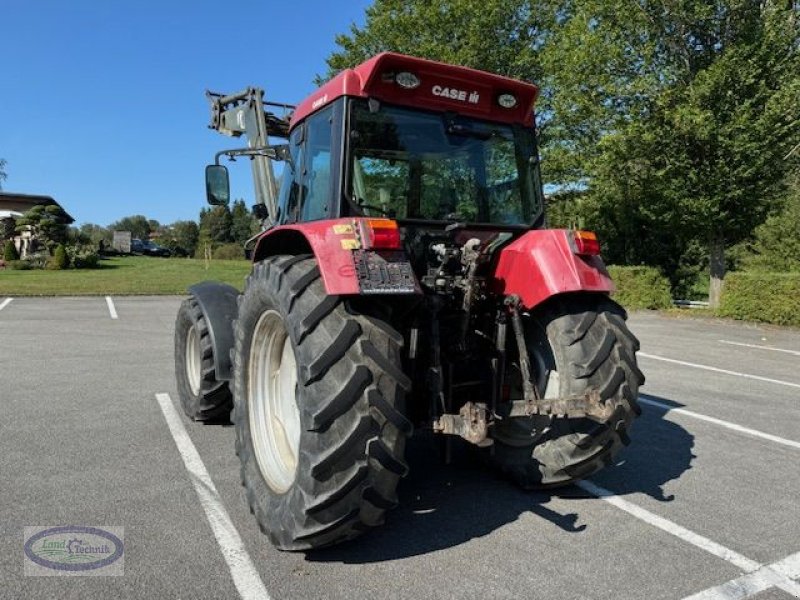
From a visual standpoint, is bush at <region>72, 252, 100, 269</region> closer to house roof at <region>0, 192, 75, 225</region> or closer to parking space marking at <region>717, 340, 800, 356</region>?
house roof at <region>0, 192, 75, 225</region>

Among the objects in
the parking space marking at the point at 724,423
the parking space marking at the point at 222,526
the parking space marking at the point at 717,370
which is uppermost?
the parking space marking at the point at 222,526

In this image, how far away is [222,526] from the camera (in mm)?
3318

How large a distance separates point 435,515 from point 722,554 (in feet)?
5.04

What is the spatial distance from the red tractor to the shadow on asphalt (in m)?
0.21

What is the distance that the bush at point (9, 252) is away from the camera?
1176 inches

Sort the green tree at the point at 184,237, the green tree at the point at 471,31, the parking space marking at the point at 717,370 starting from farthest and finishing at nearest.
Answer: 1. the green tree at the point at 184,237
2. the green tree at the point at 471,31
3. the parking space marking at the point at 717,370

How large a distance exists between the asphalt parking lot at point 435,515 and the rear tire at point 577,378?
32 cm

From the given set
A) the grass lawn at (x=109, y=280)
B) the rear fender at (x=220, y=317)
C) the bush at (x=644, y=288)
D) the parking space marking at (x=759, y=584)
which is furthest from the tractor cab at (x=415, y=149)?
the bush at (x=644, y=288)

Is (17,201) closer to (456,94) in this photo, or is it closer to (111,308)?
(111,308)

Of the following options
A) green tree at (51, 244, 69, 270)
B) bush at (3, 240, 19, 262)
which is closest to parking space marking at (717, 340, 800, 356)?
green tree at (51, 244, 69, 270)

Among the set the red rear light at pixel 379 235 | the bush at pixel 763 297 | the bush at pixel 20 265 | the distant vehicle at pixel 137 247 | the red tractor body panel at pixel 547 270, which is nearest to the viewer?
the red rear light at pixel 379 235

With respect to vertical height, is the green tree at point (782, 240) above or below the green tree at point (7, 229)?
below

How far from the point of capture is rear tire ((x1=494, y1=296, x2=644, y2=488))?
3299 millimetres

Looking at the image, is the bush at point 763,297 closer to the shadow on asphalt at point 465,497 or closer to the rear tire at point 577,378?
the shadow on asphalt at point 465,497
